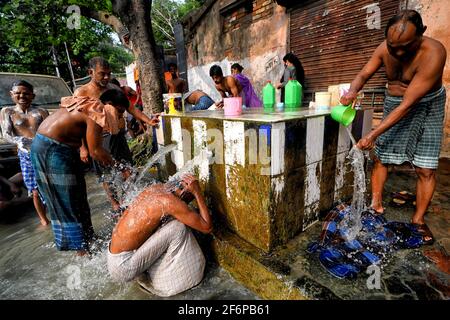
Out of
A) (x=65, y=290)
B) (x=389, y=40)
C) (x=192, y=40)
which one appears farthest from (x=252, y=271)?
(x=192, y=40)

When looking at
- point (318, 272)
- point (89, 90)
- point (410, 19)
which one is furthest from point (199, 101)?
point (318, 272)

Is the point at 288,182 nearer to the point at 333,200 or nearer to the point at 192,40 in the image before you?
the point at 333,200

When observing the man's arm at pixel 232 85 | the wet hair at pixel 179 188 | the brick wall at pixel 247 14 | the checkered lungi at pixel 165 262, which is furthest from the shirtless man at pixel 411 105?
the brick wall at pixel 247 14

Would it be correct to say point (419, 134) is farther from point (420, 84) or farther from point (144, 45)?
point (144, 45)

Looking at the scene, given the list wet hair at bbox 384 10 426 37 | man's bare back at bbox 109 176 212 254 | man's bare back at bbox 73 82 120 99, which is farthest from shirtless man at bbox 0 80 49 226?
wet hair at bbox 384 10 426 37

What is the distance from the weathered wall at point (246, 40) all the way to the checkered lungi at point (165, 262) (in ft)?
20.4

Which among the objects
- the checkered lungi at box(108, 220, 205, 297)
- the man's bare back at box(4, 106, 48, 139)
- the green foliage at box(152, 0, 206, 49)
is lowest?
the checkered lungi at box(108, 220, 205, 297)

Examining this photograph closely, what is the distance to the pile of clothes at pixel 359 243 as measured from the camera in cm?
190

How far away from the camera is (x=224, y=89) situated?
4871mm

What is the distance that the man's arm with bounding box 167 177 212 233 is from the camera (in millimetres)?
2074

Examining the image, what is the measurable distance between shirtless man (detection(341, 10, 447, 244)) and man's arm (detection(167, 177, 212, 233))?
156 cm

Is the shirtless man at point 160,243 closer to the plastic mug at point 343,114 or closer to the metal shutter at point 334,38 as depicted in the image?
the plastic mug at point 343,114

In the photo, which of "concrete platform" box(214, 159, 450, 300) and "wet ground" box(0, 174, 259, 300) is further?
"wet ground" box(0, 174, 259, 300)

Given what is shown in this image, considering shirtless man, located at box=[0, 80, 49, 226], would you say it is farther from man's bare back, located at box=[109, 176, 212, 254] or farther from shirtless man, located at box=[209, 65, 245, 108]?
shirtless man, located at box=[209, 65, 245, 108]
